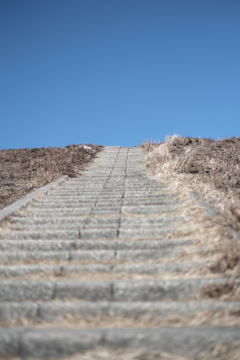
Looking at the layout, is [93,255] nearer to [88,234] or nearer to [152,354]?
[88,234]

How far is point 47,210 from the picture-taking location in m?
5.16

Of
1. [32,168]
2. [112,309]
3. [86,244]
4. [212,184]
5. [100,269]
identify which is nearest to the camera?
[112,309]

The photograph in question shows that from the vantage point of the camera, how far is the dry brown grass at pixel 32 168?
6980mm

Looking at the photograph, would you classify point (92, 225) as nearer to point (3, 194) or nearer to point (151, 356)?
point (151, 356)

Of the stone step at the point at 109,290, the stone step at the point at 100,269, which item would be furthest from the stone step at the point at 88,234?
the stone step at the point at 109,290

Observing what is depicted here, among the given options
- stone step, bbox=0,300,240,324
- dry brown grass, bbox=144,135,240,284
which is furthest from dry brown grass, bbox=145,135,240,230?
stone step, bbox=0,300,240,324

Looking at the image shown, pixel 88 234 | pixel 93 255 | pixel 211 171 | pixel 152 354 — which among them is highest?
pixel 211 171

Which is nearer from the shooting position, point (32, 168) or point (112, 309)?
point (112, 309)

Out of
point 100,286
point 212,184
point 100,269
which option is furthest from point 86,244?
point 212,184

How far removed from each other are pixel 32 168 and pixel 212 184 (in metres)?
5.72

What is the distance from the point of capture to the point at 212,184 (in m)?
5.94

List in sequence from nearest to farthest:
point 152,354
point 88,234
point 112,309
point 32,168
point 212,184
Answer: point 152,354, point 112,309, point 88,234, point 212,184, point 32,168

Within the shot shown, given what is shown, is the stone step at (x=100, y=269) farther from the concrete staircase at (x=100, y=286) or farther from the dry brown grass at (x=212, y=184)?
the dry brown grass at (x=212, y=184)

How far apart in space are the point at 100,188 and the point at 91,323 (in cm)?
444
